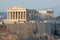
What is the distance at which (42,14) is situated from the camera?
6931cm

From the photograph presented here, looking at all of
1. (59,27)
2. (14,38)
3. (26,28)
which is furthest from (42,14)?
(14,38)

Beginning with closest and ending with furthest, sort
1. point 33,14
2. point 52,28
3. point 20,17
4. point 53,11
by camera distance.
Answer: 1. point 52,28
2. point 20,17
3. point 33,14
4. point 53,11

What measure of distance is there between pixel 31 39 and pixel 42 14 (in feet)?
145

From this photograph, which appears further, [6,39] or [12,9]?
[12,9]

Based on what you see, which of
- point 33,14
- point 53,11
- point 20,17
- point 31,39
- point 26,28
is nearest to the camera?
point 31,39

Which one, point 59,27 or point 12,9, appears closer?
point 59,27

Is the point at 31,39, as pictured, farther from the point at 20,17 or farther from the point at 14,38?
the point at 20,17

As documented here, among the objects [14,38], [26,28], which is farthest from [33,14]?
[14,38]

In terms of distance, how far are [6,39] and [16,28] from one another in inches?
478

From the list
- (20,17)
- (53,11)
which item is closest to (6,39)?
(20,17)

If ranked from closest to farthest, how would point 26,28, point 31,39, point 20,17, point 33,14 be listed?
point 31,39 < point 26,28 < point 20,17 < point 33,14

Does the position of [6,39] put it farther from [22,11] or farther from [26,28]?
[22,11]

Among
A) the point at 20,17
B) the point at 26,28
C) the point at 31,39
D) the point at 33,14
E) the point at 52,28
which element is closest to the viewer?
the point at 31,39

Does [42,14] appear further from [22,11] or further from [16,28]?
[16,28]
